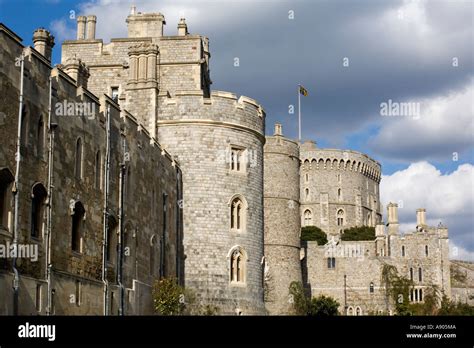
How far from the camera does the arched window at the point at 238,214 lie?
35.5m

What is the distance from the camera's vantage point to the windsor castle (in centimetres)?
2009

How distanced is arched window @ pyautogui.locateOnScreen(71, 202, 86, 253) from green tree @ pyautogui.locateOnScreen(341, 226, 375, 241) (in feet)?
235

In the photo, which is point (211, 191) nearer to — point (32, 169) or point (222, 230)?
point (222, 230)

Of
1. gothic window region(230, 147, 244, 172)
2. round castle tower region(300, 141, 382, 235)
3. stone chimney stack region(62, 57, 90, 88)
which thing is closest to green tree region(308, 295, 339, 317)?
gothic window region(230, 147, 244, 172)

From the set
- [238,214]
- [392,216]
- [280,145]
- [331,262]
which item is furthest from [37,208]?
[392,216]

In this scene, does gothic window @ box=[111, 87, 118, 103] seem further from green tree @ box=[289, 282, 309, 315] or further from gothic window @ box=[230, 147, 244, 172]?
green tree @ box=[289, 282, 309, 315]

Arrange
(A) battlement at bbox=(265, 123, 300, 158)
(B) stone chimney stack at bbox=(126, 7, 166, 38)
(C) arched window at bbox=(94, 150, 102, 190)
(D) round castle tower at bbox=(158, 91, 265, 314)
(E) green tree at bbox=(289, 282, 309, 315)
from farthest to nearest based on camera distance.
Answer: (A) battlement at bbox=(265, 123, 300, 158) → (E) green tree at bbox=(289, 282, 309, 315) → (B) stone chimney stack at bbox=(126, 7, 166, 38) → (D) round castle tower at bbox=(158, 91, 265, 314) → (C) arched window at bbox=(94, 150, 102, 190)

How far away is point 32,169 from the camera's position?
20453 mm

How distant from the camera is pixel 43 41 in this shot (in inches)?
1150

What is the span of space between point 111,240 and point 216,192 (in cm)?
946

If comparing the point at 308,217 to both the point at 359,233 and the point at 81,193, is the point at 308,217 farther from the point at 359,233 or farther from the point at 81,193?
the point at 81,193

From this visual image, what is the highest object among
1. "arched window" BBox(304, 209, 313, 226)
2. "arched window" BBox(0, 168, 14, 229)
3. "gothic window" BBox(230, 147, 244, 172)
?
"arched window" BBox(304, 209, 313, 226)

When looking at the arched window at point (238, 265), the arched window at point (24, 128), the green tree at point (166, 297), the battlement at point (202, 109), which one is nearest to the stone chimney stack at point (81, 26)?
the battlement at point (202, 109)
